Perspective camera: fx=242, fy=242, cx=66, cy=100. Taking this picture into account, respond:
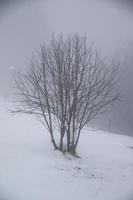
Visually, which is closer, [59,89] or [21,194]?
[21,194]

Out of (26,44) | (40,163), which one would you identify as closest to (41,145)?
(40,163)

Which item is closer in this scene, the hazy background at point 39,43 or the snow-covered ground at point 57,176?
the snow-covered ground at point 57,176

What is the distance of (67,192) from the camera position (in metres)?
7.06

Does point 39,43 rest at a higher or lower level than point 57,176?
higher

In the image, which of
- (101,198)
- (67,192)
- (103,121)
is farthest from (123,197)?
(103,121)

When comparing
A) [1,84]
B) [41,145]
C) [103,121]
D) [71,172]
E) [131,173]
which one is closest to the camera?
[71,172]

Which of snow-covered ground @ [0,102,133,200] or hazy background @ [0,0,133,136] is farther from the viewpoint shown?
hazy background @ [0,0,133,136]

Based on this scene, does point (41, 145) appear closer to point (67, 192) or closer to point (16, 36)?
point (67, 192)

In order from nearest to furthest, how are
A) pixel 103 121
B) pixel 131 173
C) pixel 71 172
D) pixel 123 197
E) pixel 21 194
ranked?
pixel 21 194 < pixel 123 197 < pixel 71 172 < pixel 131 173 < pixel 103 121

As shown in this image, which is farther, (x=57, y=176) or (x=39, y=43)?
(x=39, y=43)

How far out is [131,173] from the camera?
9727mm

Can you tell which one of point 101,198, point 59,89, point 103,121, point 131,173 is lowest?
point 103,121

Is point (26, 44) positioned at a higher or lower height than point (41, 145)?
higher

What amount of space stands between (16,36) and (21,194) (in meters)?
91.5
